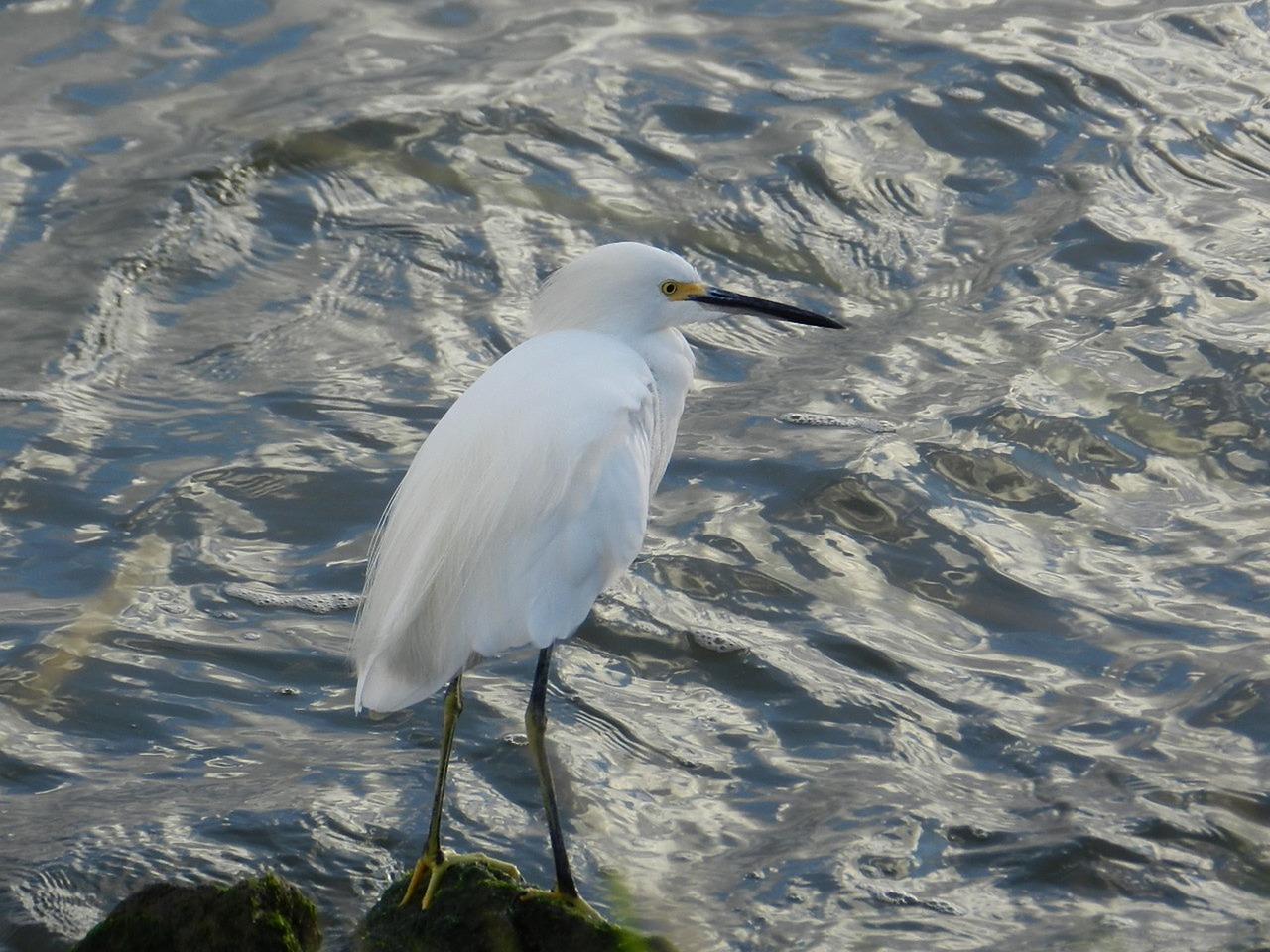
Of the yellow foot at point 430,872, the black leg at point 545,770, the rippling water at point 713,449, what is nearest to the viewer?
the yellow foot at point 430,872

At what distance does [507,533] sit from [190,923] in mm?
1017

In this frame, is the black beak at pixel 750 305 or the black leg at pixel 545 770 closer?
the black leg at pixel 545 770

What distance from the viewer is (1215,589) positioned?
528 cm

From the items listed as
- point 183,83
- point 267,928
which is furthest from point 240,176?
point 267,928

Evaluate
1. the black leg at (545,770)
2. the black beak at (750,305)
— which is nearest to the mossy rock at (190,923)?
the black leg at (545,770)

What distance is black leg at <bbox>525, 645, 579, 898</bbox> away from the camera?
3.64 meters

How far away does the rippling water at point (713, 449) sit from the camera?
412 cm

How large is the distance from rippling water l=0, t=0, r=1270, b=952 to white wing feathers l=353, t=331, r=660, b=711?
0.69 metres

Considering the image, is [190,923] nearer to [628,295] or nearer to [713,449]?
[628,295]

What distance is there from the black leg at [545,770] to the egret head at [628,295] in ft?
2.61

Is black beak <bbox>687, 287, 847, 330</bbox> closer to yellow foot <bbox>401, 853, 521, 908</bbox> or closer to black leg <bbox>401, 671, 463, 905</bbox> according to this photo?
black leg <bbox>401, 671, 463, 905</bbox>

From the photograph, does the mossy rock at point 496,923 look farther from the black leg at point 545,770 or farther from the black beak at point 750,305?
the black beak at point 750,305

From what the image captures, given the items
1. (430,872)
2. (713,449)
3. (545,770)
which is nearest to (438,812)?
(430,872)

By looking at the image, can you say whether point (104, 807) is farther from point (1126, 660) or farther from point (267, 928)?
point (1126, 660)
